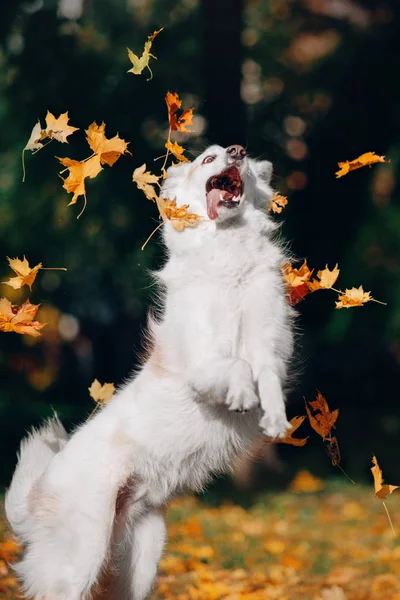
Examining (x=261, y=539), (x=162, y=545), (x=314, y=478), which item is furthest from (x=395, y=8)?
(x=162, y=545)

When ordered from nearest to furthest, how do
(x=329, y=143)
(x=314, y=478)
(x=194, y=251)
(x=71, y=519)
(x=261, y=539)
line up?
(x=71, y=519), (x=194, y=251), (x=261, y=539), (x=314, y=478), (x=329, y=143)

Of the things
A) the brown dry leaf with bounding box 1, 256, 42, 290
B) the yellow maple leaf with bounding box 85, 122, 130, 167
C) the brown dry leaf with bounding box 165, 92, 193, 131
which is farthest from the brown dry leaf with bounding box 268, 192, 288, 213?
the brown dry leaf with bounding box 1, 256, 42, 290

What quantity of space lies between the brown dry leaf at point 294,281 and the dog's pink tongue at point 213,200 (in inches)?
16.0

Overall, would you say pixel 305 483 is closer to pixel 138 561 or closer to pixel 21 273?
pixel 138 561

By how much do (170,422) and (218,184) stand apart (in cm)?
106

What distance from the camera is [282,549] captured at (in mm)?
6156

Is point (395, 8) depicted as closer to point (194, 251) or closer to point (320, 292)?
point (320, 292)

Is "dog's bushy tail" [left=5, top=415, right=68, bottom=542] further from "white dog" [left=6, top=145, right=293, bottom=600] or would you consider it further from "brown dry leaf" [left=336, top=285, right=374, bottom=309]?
"brown dry leaf" [left=336, top=285, right=374, bottom=309]

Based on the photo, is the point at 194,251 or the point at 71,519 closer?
the point at 71,519

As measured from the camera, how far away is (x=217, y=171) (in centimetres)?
379

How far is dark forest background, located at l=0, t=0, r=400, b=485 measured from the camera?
8297 millimetres

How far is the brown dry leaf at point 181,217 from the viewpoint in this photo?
3.90m

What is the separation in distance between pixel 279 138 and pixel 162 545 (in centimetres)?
557

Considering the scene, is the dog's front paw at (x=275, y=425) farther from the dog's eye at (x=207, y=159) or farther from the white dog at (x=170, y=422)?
the dog's eye at (x=207, y=159)
